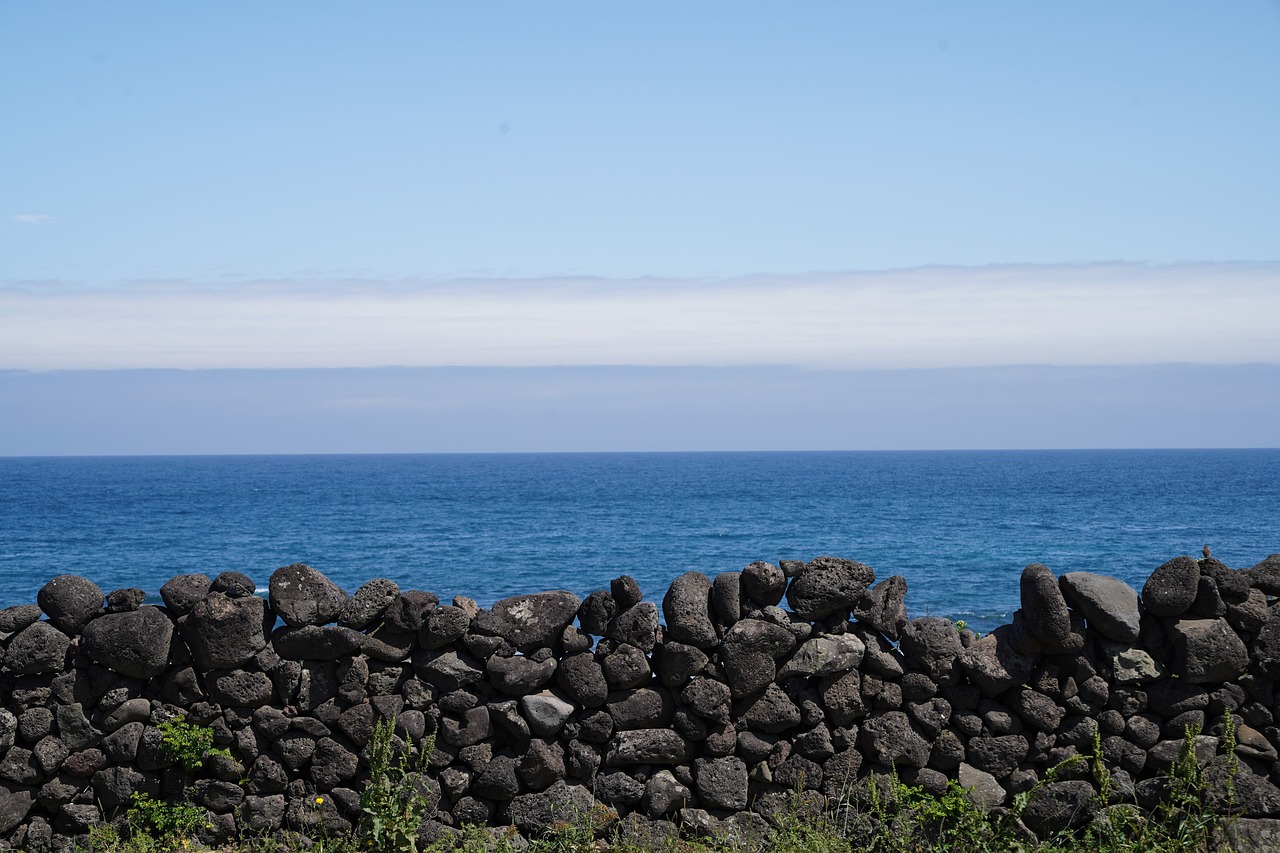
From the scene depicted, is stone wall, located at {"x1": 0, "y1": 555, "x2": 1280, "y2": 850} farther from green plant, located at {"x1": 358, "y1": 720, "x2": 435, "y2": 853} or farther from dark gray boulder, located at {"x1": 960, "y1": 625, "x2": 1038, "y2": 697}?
green plant, located at {"x1": 358, "y1": 720, "x2": 435, "y2": 853}

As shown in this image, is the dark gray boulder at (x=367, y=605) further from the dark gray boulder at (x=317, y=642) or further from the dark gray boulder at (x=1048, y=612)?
the dark gray boulder at (x=1048, y=612)

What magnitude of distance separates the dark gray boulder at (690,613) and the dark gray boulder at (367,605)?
200 cm

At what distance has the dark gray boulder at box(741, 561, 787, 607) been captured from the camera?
285 inches

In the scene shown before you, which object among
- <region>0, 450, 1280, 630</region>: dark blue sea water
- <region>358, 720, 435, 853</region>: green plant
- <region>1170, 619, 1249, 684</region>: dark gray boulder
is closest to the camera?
<region>358, 720, 435, 853</region>: green plant

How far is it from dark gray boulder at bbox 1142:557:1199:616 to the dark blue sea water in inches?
749

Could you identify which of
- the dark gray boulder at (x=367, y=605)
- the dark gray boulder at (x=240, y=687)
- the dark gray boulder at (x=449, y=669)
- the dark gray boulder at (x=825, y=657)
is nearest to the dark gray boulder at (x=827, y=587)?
the dark gray boulder at (x=825, y=657)

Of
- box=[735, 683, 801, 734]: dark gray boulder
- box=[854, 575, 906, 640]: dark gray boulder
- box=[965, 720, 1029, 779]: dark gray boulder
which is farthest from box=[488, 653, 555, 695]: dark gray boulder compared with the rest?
box=[965, 720, 1029, 779]: dark gray boulder

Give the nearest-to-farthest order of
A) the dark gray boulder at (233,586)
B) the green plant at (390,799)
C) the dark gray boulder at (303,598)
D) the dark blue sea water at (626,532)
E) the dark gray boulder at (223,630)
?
the green plant at (390,799), the dark gray boulder at (223,630), the dark gray boulder at (303,598), the dark gray boulder at (233,586), the dark blue sea water at (626,532)

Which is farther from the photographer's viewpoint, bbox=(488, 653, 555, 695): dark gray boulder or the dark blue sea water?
the dark blue sea water

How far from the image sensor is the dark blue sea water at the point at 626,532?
128 feet

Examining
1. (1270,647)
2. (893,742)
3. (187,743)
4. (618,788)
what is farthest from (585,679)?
(1270,647)

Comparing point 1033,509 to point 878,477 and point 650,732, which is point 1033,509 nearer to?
point 878,477

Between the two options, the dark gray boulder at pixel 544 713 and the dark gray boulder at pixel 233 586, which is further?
the dark gray boulder at pixel 233 586

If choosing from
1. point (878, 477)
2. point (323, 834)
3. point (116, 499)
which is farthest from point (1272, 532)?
point (116, 499)
